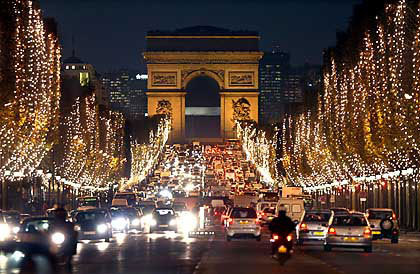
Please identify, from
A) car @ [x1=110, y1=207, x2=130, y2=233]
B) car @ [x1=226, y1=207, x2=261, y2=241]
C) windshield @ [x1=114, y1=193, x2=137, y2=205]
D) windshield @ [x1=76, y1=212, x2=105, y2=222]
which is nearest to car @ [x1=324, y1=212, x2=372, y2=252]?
car @ [x1=226, y1=207, x2=261, y2=241]

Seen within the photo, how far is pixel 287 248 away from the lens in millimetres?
36000

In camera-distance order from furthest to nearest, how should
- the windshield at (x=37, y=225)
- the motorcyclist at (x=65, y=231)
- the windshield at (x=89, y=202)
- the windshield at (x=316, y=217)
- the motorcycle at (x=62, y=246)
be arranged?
the windshield at (x=89, y=202) < the windshield at (x=316, y=217) < the windshield at (x=37, y=225) < the motorcyclist at (x=65, y=231) < the motorcycle at (x=62, y=246)

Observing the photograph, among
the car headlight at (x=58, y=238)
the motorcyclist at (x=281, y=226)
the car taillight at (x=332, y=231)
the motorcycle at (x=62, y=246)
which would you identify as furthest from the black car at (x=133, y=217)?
the motorcyclist at (x=281, y=226)

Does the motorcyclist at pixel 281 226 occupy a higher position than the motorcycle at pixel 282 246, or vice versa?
the motorcyclist at pixel 281 226

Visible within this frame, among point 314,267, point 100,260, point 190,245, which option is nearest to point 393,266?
point 314,267

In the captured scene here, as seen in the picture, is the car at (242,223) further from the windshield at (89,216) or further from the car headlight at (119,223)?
the car headlight at (119,223)

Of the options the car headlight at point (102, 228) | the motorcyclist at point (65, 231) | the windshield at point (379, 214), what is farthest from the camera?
the windshield at point (379, 214)

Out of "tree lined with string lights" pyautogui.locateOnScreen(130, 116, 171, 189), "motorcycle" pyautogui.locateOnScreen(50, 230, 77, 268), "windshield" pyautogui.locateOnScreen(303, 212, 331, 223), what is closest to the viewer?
"motorcycle" pyautogui.locateOnScreen(50, 230, 77, 268)

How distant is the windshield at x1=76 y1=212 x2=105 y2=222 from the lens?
2282 inches

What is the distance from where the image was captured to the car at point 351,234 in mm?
47094

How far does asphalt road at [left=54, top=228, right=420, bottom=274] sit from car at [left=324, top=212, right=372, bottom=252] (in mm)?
430

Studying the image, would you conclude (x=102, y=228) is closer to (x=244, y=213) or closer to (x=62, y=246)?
(x=244, y=213)

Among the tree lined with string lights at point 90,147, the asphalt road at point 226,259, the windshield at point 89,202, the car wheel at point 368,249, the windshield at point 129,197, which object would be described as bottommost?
the asphalt road at point 226,259

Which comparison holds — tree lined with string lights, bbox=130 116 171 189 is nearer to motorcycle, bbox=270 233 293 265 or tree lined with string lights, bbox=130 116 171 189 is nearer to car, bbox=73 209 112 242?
car, bbox=73 209 112 242
